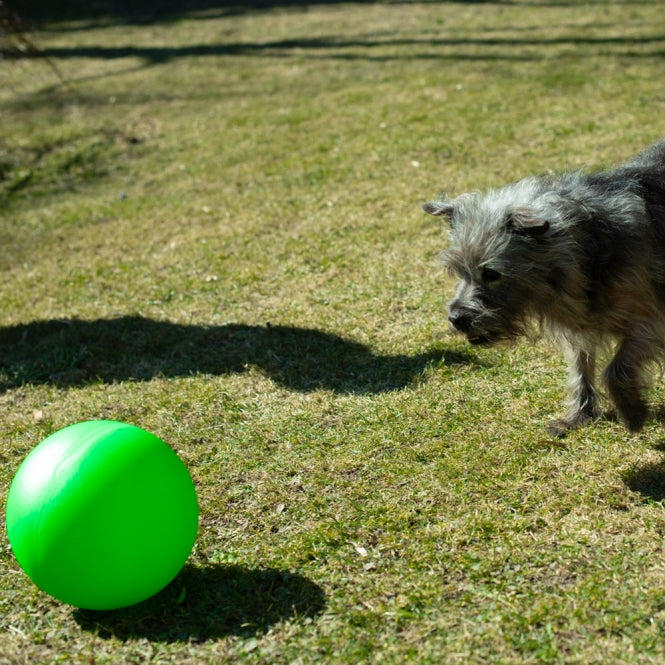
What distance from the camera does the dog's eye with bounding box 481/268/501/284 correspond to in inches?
177

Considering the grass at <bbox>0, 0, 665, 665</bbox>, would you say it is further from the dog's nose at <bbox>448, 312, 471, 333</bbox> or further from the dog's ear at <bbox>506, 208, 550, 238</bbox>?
the dog's ear at <bbox>506, 208, 550, 238</bbox>

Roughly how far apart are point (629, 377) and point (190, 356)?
355cm

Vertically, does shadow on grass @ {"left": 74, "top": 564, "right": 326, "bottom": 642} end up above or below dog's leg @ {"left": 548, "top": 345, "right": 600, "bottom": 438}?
below

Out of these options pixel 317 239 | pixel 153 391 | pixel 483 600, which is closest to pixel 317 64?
pixel 317 239

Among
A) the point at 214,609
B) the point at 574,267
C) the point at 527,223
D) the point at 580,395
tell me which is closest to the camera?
the point at 214,609

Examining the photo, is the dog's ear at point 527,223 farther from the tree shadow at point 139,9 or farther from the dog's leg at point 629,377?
the tree shadow at point 139,9

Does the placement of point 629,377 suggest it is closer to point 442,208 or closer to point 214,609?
point 442,208

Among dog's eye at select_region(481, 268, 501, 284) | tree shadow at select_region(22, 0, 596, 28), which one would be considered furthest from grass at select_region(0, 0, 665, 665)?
tree shadow at select_region(22, 0, 596, 28)

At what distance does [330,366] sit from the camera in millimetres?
6230

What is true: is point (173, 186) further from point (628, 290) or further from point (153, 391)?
point (628, 290)

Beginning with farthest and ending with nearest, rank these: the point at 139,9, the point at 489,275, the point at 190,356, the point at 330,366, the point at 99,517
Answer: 1. the point at 139,9
2. the point at 190,356
3. the point at 330,366
4. the point at 489,275
5. the point at 99,517

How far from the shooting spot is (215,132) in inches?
505

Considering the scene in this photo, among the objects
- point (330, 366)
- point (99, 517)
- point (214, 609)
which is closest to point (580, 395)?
point (330, 366)

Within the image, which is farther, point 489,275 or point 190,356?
point 190,356
